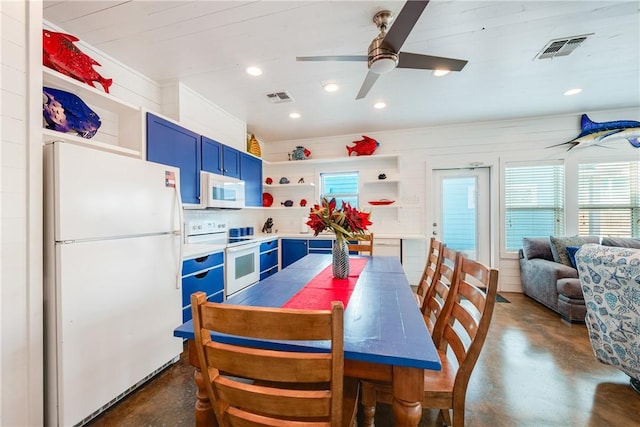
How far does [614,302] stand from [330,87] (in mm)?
2966

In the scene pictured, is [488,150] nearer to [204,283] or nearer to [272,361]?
[204,283]

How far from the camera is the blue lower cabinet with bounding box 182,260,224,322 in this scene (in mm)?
2373

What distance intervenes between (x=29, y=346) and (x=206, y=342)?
4.36 feet

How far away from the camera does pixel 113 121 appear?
237 centimetres

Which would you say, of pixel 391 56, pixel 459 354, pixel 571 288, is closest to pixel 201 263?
pixel 459 354

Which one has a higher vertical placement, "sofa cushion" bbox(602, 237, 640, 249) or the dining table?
"sofa cushion" bbox(602, 237, 640, 249)

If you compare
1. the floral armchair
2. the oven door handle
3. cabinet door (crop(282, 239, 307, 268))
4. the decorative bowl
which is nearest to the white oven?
the oven door handle

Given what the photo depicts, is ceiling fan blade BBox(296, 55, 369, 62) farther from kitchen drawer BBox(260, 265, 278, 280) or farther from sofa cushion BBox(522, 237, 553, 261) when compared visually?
sofa cushion BBox(522, 237, 553, 261)

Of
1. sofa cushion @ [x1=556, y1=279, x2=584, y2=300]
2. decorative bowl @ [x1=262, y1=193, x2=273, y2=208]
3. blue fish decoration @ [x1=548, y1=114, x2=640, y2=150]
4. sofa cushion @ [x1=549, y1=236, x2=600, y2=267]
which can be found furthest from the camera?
decorative bowl @ [x1=262, y1=193, x2=273, y2=208]

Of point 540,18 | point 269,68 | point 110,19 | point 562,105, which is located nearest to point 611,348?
point 540,18

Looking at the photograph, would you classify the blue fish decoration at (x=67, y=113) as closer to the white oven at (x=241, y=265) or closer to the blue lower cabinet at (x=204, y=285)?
the blue lower cabinet at (x=204, y=285)

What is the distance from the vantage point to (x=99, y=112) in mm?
2271

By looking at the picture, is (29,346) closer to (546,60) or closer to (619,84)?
(546,60)

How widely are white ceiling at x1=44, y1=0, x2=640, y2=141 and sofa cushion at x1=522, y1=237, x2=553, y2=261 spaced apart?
181 cm
